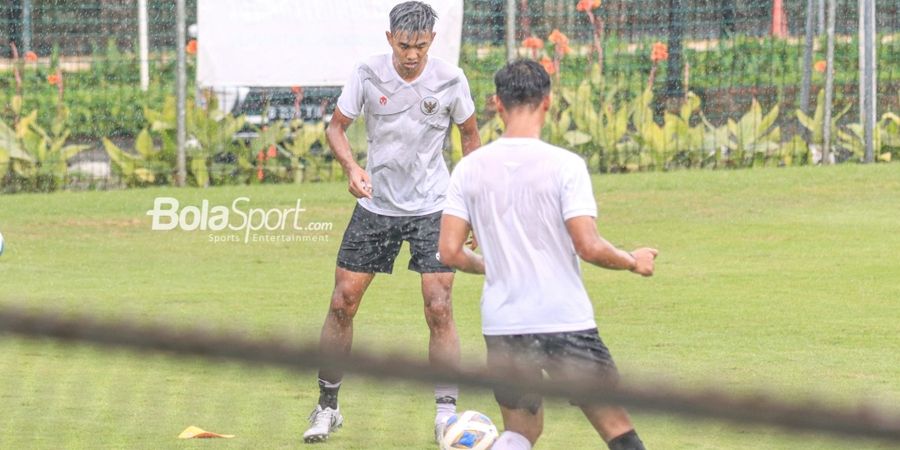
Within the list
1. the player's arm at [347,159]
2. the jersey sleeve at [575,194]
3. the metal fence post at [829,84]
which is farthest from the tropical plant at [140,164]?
the jersey sleeve at [575,194]

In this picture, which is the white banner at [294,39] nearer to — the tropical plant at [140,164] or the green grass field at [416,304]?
the tropical plant at [140,164]

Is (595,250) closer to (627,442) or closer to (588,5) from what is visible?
(627,442)

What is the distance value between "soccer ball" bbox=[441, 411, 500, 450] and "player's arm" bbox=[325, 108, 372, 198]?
1352 mm

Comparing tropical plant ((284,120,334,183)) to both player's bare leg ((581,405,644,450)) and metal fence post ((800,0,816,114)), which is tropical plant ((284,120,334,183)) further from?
player's bare leg ((581,405,644,450))

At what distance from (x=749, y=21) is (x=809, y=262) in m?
6.58

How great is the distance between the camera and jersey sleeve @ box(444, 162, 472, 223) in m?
5.54

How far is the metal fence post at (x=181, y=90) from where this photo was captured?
1605cm

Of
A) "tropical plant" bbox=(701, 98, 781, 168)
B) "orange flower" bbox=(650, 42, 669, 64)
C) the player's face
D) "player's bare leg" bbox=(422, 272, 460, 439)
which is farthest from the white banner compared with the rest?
"player's bare leg" bbox=(422, 272, 460, 439)

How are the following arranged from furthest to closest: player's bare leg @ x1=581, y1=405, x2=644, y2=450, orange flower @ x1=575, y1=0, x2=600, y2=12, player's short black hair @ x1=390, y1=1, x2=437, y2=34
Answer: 1. orange flower @ x1=575, y1=0, x2=600, y2=12
2. player's short black hair @ x1=390, y1=1, x2=437, y2=34
3. player's bare leg @ x1=581, y1=405, x2=644, y2=450

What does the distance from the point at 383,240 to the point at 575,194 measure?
2416 mm

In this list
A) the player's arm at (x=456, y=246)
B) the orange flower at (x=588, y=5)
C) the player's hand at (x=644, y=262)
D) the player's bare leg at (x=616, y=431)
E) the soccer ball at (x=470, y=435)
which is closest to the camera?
the player's bare leg at (x=616, y=431)

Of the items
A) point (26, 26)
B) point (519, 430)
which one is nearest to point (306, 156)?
point (26, 26)

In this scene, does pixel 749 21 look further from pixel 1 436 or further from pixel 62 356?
pixel 1 436

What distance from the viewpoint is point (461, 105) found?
765 cm
